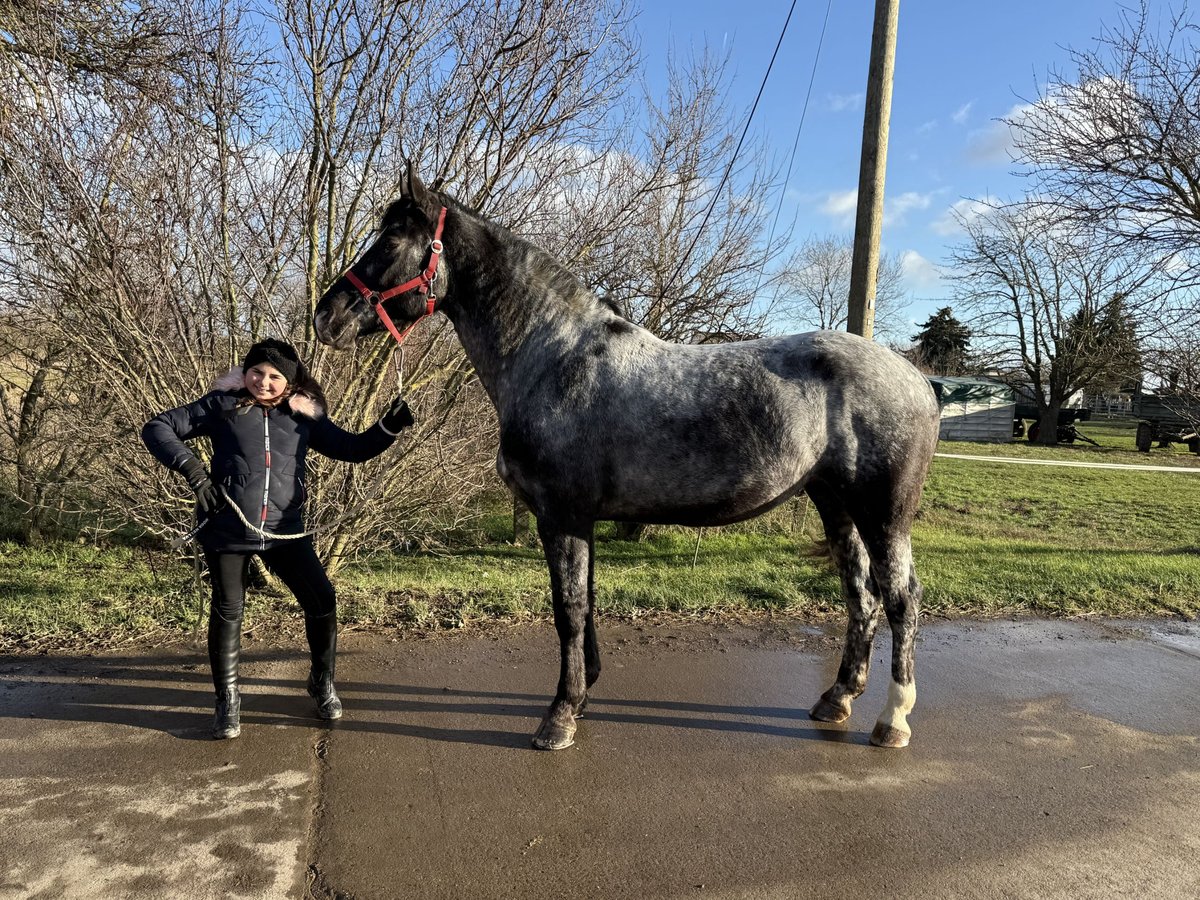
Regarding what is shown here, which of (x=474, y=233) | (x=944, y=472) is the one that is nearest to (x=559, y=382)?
(x=474, y=233)

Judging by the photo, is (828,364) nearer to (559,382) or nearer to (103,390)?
(559,382)

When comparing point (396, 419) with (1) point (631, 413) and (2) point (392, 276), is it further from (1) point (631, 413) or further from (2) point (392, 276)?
(1) point (631, 413)

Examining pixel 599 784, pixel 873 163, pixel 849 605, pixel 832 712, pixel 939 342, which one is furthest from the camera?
pixel 939 342

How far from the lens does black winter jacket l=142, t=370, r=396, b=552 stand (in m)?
3.31

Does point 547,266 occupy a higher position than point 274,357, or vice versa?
point 547,266

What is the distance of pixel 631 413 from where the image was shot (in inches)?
130

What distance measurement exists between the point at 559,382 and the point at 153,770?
2.36m

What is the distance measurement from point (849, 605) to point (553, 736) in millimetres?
1725

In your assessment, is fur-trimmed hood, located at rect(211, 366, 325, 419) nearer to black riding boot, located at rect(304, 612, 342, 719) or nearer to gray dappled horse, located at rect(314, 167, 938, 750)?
gray dappled horse, located at rect(314, 167, 938, 750)

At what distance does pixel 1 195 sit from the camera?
14.7 ft

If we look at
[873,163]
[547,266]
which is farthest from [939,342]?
[547,266]

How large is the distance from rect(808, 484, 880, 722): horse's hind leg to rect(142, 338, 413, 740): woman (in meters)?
2.26

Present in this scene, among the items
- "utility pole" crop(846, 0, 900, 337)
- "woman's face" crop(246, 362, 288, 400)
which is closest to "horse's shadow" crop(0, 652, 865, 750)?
"woman's face" crop(246, 362, 288, 400)

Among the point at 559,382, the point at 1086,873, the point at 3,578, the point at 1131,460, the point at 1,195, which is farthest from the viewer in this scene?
the point at 1131,460
